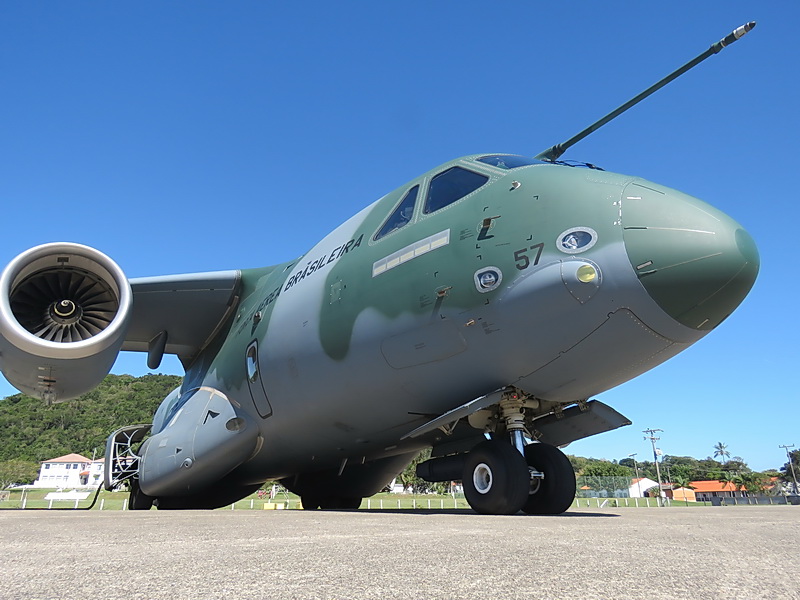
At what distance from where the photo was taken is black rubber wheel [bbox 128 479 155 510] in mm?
9953

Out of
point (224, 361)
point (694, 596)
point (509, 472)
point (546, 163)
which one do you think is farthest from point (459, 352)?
point (224, 361)

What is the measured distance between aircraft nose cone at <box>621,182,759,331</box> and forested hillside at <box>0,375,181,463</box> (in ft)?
338

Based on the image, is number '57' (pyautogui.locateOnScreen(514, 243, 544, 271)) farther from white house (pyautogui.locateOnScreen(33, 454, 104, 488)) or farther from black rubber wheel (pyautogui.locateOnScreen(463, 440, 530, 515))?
white house (pyautogui.locateOnScreen(33, 454, 104, 488))

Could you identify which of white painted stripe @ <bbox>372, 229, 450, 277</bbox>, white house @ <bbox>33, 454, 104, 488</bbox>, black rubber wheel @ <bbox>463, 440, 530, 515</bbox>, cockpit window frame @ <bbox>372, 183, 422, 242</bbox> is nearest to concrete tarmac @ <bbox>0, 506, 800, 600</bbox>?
black rubber wheel @ <bbox>463, 440, 530, 515</bbox>

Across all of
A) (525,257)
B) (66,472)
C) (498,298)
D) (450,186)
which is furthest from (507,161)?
(66,472)

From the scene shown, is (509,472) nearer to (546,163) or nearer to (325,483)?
(546,163)

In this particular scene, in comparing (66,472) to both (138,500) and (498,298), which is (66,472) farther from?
(498,298)

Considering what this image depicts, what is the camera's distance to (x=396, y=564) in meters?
1.99

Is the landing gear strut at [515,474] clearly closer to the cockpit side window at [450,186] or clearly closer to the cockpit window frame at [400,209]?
the cockpit side window at [450,186]

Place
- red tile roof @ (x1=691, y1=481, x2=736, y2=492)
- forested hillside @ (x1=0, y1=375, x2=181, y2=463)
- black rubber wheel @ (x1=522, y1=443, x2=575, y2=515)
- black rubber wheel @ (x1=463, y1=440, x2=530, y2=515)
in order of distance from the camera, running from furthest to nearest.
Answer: forested hillside @ (x1=0, y1=375, x2=181, y2=463) → red tile roof @ (x1=691, y1=481, x2=736, y2=492) → black rubber wheel @ (x1=522, y1=443, x2=575, y2=515) → black rubber wheel @ (x1=463, y1=440, x2=530, y2=515)

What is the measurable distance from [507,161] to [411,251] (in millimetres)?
1402

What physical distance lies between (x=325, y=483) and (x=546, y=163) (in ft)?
22.9

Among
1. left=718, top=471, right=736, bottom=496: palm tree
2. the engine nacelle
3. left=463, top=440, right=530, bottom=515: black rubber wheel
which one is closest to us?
left=463, top=440, right=530, bottom=515: black rubber wheel

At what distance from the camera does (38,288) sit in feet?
24.7
